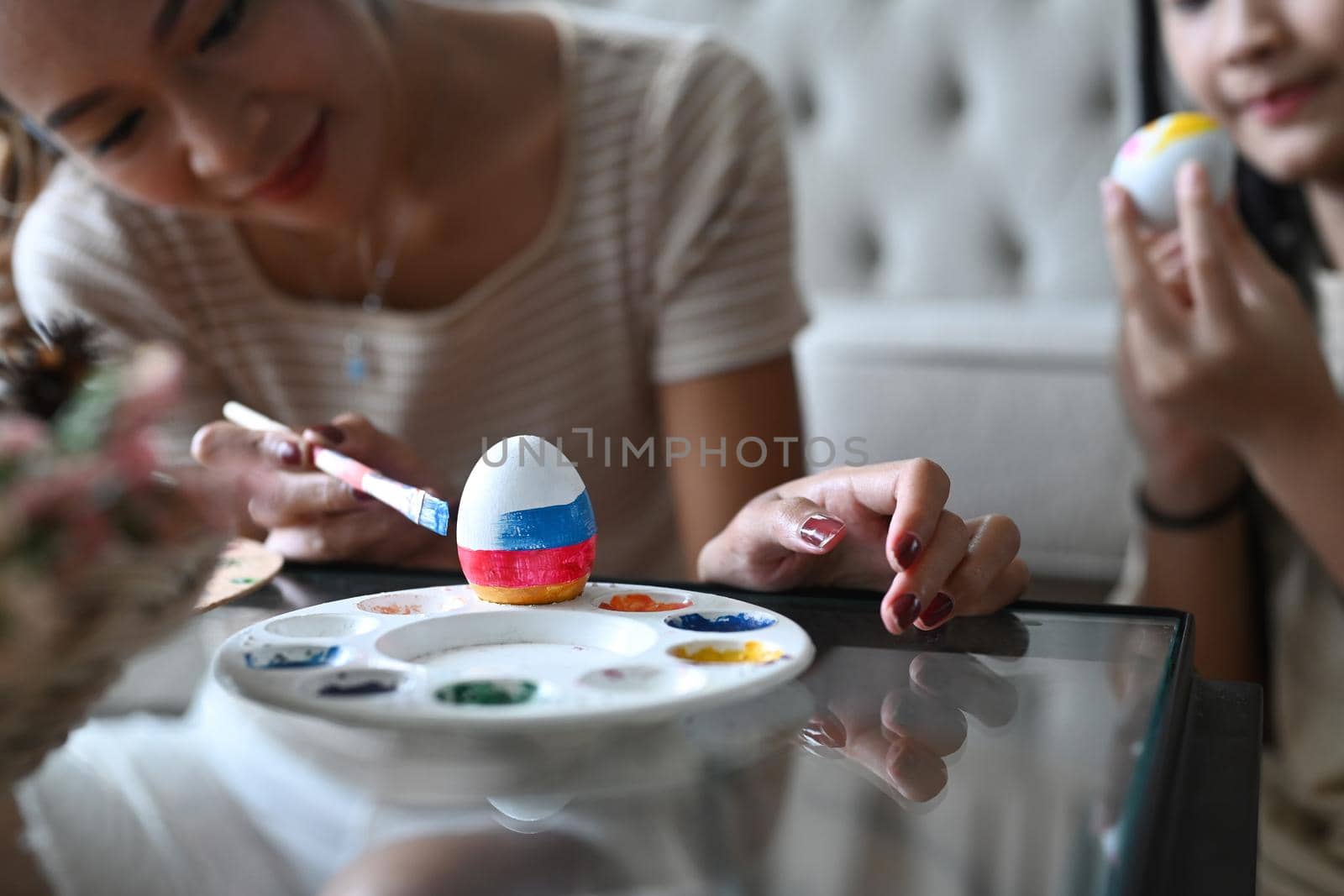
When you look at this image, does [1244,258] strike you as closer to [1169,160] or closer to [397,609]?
[1169,160]

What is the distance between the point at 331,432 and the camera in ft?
1.85

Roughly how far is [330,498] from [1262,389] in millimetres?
546

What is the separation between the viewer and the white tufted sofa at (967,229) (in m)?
1.32

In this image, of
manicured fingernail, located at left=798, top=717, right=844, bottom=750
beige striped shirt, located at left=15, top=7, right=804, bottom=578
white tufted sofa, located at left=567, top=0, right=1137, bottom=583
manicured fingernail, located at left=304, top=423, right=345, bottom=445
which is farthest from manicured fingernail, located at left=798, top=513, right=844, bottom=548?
white tufted sofa, located at left=567, top=0, right=1137, bottom=583

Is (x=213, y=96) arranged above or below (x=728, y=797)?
above

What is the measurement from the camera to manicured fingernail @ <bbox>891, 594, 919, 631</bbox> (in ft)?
1.47

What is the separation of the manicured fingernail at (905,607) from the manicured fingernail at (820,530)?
4 cm

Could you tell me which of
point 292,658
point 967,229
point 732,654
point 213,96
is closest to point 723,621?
point 732,654

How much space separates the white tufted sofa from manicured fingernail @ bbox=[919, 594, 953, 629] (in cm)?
79

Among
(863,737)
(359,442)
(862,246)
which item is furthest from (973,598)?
(862,246)

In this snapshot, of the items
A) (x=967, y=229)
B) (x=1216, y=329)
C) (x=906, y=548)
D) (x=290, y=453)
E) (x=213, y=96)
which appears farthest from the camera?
(x=967, y=229)

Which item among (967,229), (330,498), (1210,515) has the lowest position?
(1210,515)

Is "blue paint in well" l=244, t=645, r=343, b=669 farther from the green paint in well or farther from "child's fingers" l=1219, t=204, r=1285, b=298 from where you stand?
"child's fingers" l=1219, t=204, r=1285, b=298

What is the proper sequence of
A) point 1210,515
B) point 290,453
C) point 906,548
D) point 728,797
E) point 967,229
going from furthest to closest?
1. point 967,229
2. point 1210,515
3. point 290,453
4. point 906,548
5. point 728,797
